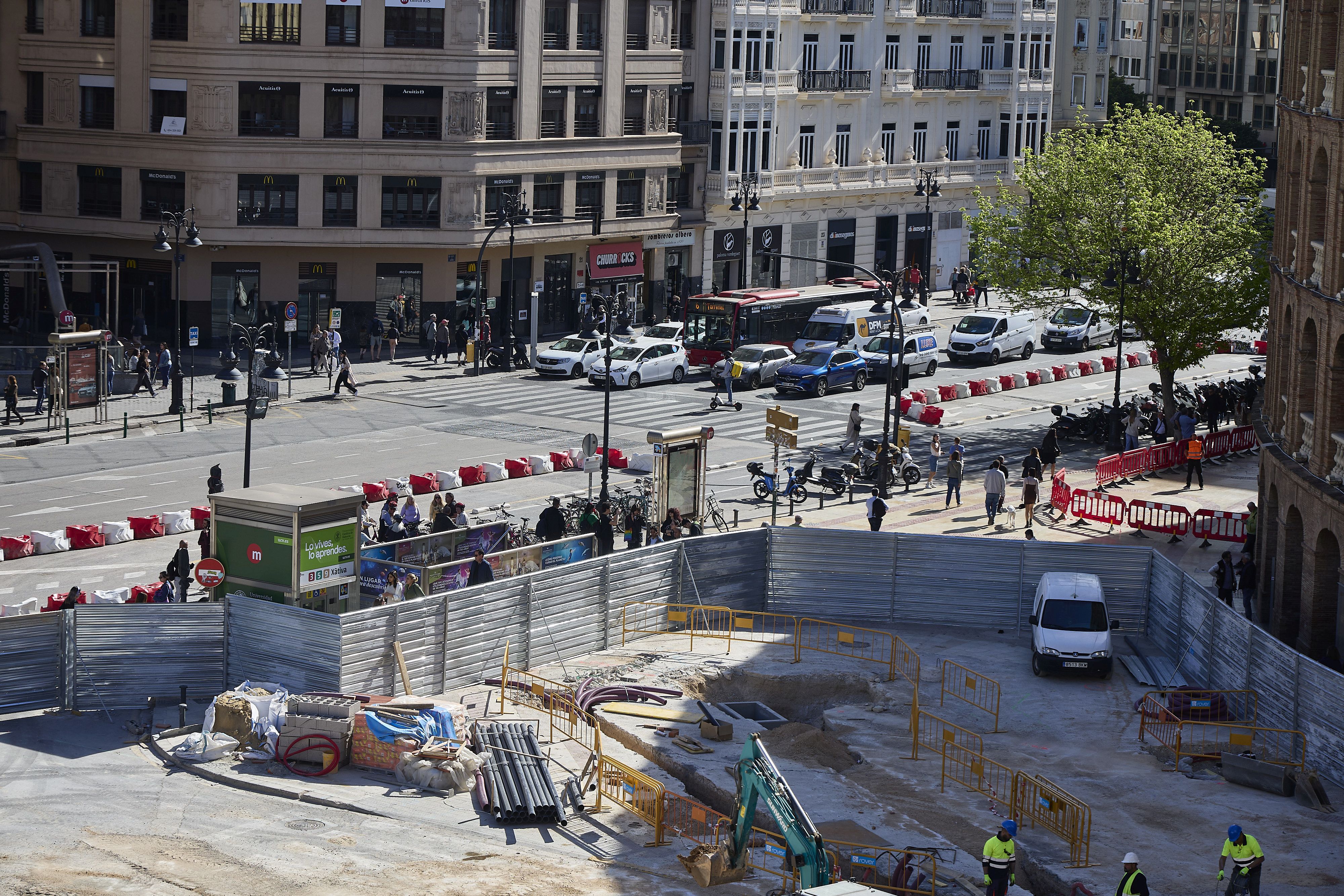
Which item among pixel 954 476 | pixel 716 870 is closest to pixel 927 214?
pixel 954 476

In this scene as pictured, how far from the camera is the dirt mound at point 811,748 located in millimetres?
32656

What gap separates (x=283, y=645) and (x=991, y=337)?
46132 millimetres

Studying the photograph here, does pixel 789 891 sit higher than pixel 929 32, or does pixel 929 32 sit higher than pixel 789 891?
pixel 929 32

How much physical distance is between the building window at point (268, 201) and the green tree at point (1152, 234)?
81.5 feet

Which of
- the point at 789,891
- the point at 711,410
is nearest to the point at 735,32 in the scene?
the point at 711,410

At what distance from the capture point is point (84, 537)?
42.8 metres

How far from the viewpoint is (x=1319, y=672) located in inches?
1270

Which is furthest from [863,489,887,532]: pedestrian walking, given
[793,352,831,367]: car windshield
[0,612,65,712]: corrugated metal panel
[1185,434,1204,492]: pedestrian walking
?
[793,352,831,367]: car windshield

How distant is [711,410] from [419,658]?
3017cm

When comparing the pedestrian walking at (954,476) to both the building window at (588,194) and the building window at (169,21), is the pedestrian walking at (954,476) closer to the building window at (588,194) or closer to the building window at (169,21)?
the building window at (588,194)

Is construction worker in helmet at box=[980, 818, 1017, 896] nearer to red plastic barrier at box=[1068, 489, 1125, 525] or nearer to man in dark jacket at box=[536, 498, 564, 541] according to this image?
man in dark jacket at box=[536, 498, 564, 541]

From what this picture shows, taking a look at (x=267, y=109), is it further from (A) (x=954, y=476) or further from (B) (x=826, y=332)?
(A) (x=954, y=476)

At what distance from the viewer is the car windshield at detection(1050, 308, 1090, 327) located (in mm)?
76812

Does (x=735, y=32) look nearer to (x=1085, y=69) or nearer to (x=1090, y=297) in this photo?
(x=1090, y=297)
